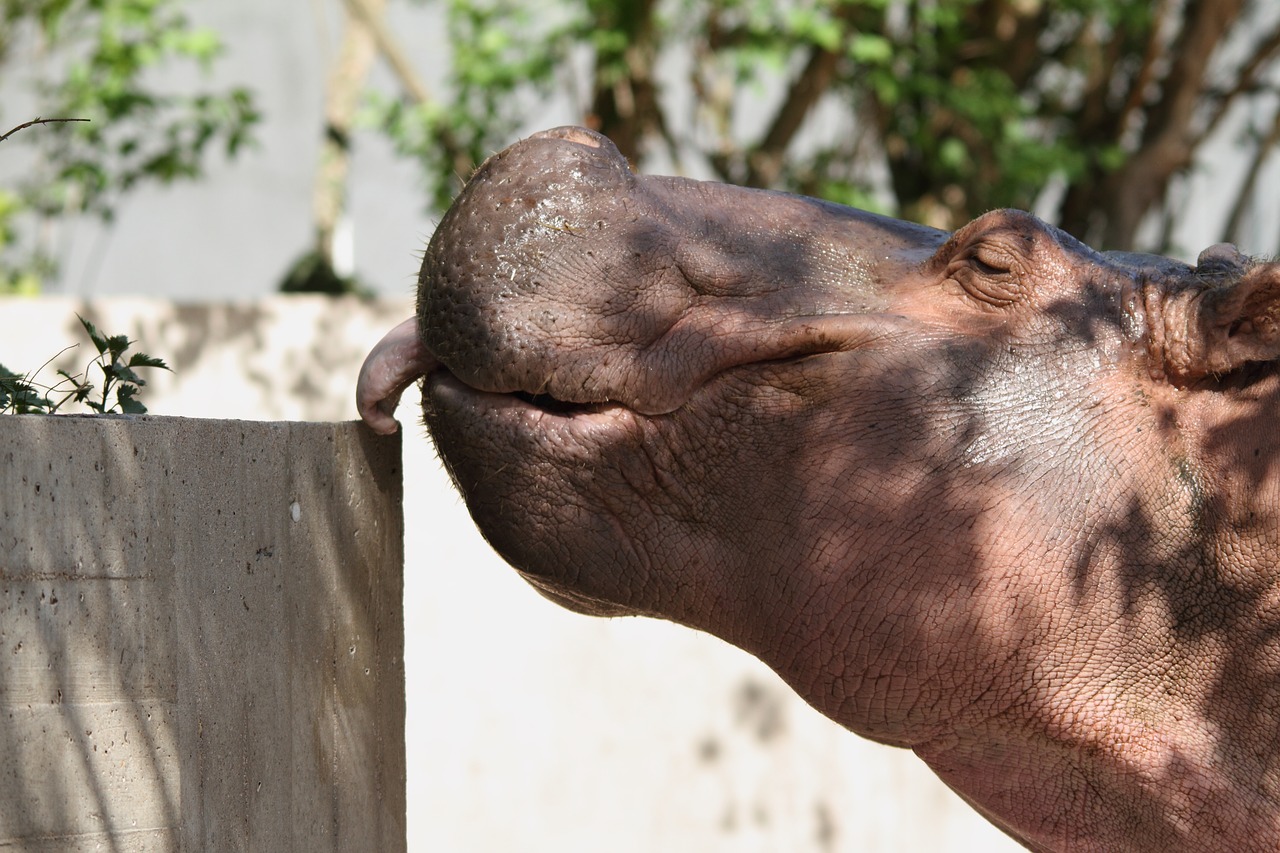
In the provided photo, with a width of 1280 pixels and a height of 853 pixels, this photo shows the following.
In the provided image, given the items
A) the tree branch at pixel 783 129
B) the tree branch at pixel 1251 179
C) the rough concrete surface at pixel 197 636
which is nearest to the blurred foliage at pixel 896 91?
the tree branch at pixel 783 129

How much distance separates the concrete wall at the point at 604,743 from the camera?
6.66 meters

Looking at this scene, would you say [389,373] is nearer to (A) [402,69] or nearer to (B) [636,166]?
A: (B) [636,166]

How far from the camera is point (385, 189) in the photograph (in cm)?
1366

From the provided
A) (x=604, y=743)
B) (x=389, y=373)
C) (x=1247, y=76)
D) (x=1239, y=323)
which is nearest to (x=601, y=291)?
(x=389, y=373)

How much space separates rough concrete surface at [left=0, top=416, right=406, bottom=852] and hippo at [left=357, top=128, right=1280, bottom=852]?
0.29 meters

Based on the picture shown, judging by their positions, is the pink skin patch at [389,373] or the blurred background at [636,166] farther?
the blurred background at [636,166]

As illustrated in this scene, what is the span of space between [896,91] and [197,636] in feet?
22.1

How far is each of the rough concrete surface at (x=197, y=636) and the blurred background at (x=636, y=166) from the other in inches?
59.3

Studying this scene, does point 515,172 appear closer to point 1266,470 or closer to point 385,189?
point 1266,470

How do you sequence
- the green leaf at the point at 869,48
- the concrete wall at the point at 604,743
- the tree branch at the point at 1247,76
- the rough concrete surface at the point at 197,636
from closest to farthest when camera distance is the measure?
the rough concrete surface at the point at 197,636, the concrete wall at the point at 604,743, the green leaf at the point at 869,48, the tree branch at the point at 1247,76

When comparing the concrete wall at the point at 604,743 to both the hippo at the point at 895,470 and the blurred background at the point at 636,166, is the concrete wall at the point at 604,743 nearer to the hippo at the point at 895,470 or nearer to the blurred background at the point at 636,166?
the blurred background at the point at 636,166

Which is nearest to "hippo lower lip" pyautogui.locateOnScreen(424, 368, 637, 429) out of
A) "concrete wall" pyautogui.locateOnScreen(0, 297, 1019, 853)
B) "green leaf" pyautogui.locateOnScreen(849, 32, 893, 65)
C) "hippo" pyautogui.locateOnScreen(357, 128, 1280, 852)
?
"hippo" pyautogui.locateOnScreen(357, 128, 1280, 852)

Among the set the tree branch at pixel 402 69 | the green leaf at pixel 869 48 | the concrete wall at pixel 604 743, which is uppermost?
the green leaf at pixel 869 48

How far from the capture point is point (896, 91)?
8133 mm
